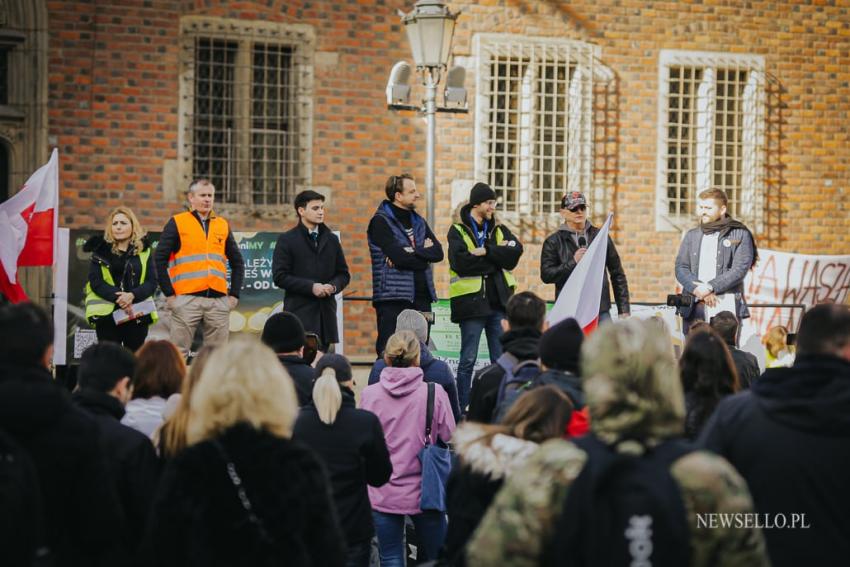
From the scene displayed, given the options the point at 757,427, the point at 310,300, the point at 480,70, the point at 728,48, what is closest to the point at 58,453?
the point at 757,427

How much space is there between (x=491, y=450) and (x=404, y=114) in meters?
12.1

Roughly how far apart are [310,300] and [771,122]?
30.2 feet

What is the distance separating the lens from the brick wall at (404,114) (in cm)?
1513

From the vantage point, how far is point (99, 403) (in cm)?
502

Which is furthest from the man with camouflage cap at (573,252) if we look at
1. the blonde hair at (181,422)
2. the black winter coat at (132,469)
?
the black winter coat at (132,469)

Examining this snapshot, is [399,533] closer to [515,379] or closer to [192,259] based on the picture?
[515,379]

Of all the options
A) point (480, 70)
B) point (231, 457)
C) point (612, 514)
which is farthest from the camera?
point (480, 70)

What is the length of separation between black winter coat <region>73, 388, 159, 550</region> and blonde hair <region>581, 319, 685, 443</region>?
197cm

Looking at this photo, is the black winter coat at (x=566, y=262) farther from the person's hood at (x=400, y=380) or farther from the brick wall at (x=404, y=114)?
A: the brick wall at (x=404, y=114)

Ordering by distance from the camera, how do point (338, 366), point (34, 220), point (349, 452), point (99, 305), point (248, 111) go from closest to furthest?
point (349, 452), point (338, 366), point (99, 305), point (34, 220), point (248, 111)

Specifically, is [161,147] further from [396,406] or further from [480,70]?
[396,406]

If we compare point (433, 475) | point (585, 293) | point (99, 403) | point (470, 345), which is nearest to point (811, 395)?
point (99, 403)

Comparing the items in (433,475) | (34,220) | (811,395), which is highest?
(34,220)

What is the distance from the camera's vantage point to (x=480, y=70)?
1677 centimetres
